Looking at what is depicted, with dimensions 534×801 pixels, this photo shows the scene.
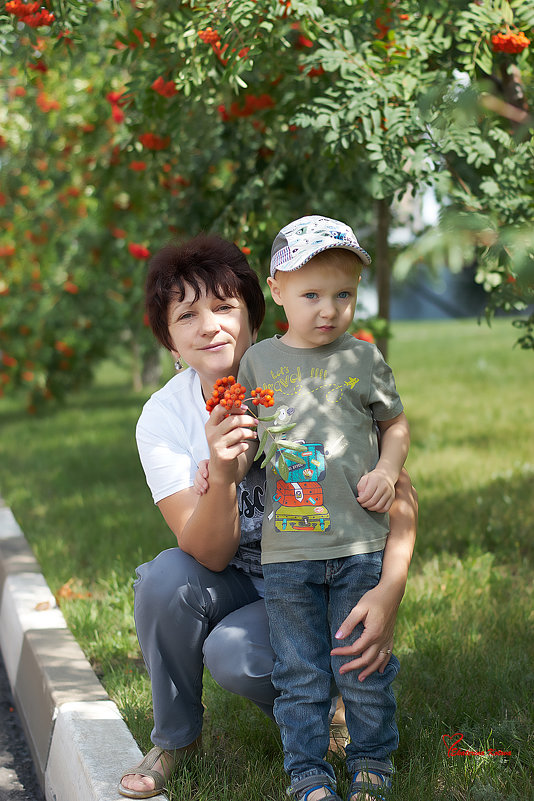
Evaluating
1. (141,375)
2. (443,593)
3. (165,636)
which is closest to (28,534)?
(443,593)

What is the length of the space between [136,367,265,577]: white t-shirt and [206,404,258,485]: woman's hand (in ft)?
1.01

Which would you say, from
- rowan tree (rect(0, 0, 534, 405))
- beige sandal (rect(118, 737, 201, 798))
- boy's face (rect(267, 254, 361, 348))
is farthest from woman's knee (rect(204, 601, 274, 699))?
rowan tree (rect(0, 0, 534, 405))

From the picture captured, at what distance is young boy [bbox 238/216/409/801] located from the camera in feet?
6.74

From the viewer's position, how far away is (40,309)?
9156mm

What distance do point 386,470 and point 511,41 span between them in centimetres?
155

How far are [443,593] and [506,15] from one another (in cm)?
206

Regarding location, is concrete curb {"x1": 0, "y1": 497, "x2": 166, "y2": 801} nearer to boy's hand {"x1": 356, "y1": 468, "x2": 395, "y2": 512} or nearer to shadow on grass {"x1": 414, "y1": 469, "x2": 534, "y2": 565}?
boy's hand {"x1": 356, "y1": 468, "x2": 395, "y2": 512}

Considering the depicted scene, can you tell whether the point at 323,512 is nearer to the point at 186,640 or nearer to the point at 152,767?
the point at 186,640

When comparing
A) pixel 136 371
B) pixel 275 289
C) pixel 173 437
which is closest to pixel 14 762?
pixel 173 437

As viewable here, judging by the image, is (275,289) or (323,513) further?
(275,289)

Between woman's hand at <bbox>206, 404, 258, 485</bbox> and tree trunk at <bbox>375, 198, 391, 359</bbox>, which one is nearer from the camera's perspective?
woman's hand at <bbox>206, 404, 258, 485</bbox>

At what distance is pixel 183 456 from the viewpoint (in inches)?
94.3

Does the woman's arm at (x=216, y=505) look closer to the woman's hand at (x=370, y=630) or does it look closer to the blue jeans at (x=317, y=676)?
the blue jeans at (x=317, y=676)

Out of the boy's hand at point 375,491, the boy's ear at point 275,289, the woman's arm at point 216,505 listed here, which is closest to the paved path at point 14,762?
the woman's arm at point 216,505
